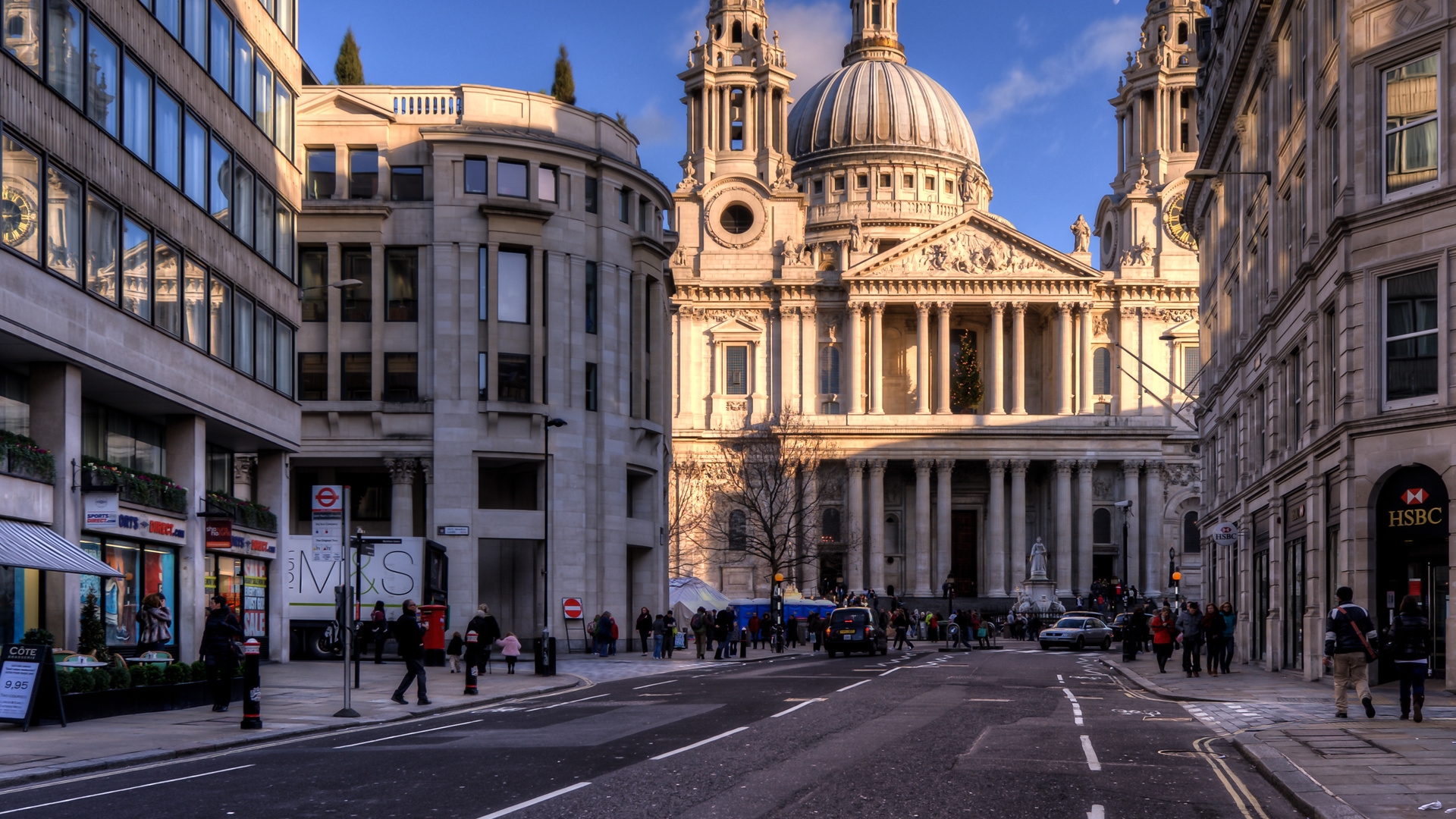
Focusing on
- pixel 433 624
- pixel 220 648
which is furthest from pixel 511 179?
pixel 220 648

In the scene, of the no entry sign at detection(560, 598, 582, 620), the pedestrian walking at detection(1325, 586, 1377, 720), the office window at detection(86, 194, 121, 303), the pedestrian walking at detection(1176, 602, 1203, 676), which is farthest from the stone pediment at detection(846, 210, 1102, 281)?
the pedestrian walking at detection(1325, 586, 1377, 720)

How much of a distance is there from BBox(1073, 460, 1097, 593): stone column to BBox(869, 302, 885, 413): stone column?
12.7 m

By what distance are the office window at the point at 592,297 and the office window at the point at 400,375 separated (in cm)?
622

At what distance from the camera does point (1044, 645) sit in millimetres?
62656

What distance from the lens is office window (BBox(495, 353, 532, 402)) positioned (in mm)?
53125

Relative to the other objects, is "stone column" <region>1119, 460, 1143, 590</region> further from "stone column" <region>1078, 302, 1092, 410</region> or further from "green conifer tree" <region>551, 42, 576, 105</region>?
"green conifer tree" <region>551, 42, 576, 105</region>

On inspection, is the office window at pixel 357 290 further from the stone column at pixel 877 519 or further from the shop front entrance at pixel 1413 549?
the stone column at pixel 877 519

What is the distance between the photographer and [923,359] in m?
99.9

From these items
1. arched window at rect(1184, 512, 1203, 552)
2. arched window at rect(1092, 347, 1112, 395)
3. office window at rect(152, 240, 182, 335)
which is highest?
arched window at rect(1092, 347, 1112, 395)

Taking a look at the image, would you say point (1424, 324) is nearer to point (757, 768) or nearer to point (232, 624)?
point (757, 768)

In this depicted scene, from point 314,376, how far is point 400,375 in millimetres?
2997

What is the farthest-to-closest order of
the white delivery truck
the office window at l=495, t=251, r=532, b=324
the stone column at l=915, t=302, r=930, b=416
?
the stone column at l=915, t=302, r=930, b=416 → the office window at l=495, t=251, r=532, b=324 → the white delivery truck

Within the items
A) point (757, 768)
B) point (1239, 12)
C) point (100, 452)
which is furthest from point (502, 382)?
point (757, 768)

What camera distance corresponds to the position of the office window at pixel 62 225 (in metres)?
26.6
